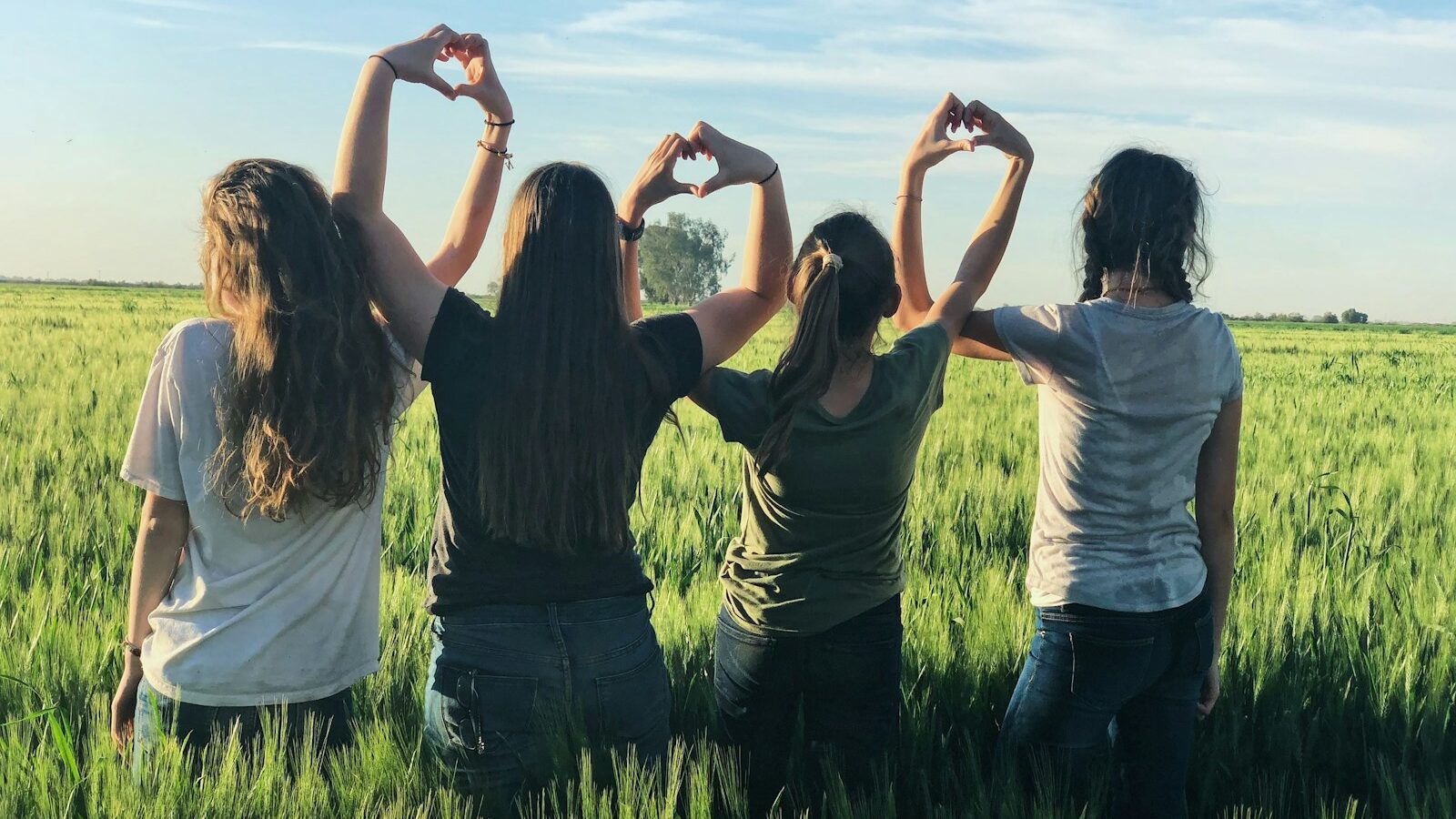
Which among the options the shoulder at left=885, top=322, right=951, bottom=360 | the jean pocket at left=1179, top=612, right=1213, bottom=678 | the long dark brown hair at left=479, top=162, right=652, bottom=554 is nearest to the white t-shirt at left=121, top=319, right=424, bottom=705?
the long dark brown hair at left=479, top=162, right=652, bottom=554

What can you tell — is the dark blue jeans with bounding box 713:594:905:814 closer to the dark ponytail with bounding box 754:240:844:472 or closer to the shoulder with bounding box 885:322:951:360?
the dark ponytail with bounding box 754:240:844:472

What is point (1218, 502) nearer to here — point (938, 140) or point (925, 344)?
point (925, 344)

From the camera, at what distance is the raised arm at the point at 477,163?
234cm

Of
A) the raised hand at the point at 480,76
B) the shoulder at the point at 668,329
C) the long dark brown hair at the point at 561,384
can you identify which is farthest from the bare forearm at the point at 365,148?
the shoulder at the point at 668,329

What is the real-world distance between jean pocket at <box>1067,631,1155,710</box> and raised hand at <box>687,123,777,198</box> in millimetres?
1147

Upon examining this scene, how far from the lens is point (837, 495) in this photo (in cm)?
200

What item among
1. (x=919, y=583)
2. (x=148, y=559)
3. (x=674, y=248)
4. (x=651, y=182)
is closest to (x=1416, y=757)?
(x=919, y=583)

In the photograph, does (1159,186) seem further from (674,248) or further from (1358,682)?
(674,248)

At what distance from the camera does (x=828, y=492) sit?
6.56 feet

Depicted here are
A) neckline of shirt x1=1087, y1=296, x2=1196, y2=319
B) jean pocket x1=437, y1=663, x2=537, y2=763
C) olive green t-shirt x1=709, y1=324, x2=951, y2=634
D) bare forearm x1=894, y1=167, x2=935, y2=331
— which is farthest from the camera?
bare forearm x1=894, y1=167, x2=935, y2=331

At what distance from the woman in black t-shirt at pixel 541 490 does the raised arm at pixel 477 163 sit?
0.44m

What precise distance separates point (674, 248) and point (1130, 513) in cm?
10733

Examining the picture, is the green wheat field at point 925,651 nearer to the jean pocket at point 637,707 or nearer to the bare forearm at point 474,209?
the jean pocket at point 637,707

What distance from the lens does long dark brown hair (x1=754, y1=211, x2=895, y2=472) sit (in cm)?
197
